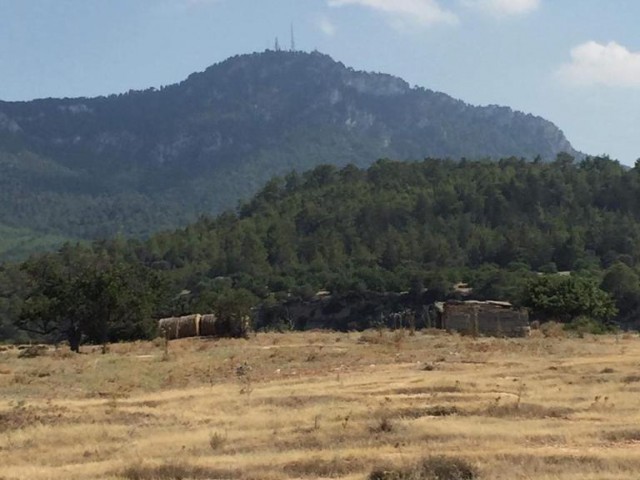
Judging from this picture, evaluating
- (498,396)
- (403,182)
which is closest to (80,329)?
(498,396)

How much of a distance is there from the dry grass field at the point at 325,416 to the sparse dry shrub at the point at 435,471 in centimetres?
7

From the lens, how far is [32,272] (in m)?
70.5

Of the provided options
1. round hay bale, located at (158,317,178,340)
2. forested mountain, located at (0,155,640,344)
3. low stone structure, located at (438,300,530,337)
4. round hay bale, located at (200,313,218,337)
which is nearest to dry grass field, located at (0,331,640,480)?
low stone structure, located at (438,300,530,337)

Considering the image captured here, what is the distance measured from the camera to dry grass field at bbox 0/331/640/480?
12.6 m

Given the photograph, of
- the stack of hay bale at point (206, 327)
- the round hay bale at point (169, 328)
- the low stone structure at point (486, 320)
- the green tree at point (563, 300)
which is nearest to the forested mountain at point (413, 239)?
the round hay bale at point (169, 328)

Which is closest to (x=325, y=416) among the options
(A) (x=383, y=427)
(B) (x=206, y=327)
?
(A) (x=383, y=427)

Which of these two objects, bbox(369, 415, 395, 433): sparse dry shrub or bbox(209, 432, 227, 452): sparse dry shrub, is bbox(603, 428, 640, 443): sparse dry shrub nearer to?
bbox(369, 415, 395, 433): sparse dry shrub

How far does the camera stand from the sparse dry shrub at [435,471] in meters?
11.2

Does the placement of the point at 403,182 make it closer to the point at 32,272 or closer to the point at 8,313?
the point at 8,313

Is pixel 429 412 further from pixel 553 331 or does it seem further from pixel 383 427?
pixel 553 331

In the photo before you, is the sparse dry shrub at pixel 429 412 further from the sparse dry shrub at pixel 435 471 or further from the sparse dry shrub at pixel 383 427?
the sparse dry shrub at pixel 435 471

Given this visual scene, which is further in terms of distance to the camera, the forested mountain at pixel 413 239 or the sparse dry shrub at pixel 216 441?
the forested mountain at pixel 413 239

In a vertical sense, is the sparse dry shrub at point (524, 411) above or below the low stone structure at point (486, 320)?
below

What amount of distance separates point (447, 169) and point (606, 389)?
5442 inches
